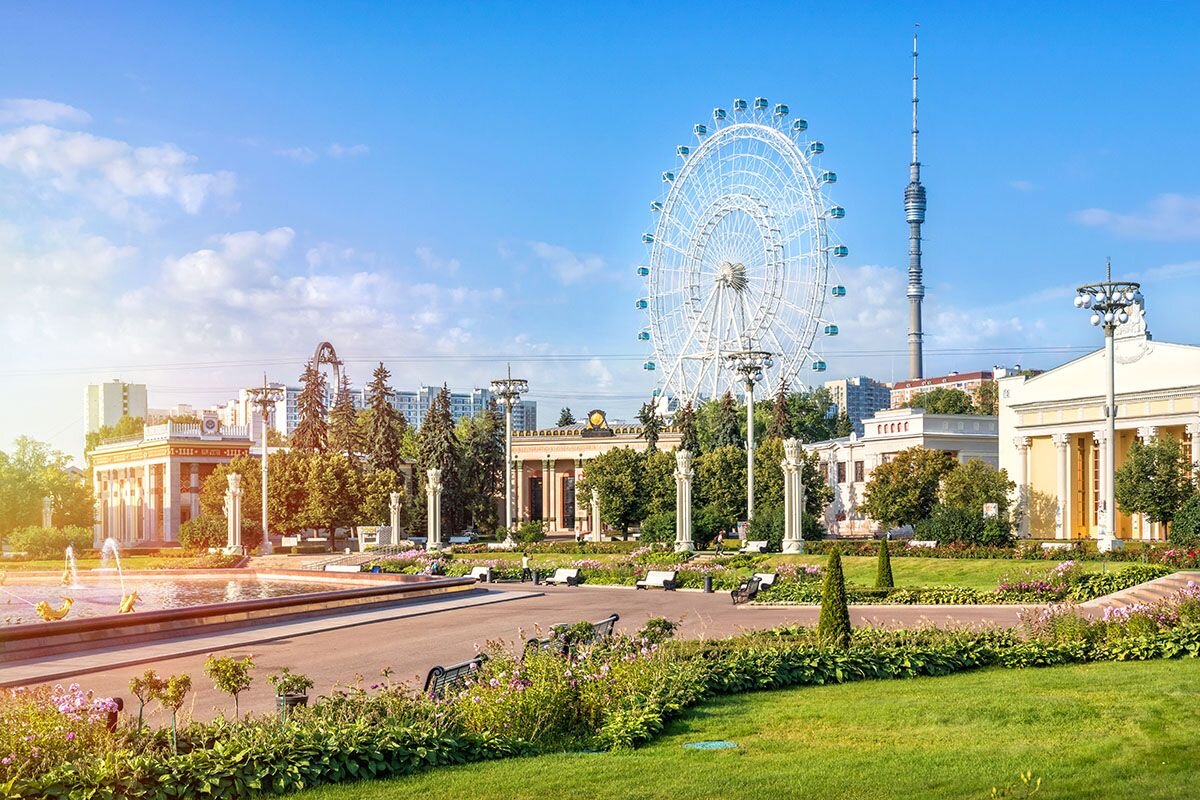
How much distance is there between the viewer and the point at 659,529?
57.5 meters

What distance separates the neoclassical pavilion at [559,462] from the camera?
102562 mm

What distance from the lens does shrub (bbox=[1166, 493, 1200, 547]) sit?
41.8 meters

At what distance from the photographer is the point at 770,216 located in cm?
7062

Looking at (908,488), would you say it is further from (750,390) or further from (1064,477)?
(750,390)

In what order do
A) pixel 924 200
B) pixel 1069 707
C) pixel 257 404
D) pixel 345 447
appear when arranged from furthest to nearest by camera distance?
pixel 924 200
pixel 345 447
pixel 257 404
pixel 1069 707

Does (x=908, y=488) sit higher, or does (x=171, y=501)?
(x=908, y=488)

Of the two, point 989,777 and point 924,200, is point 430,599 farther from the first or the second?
point 924,200

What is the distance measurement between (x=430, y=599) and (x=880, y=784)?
23.7 metres

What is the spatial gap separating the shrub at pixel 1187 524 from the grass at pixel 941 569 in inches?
270

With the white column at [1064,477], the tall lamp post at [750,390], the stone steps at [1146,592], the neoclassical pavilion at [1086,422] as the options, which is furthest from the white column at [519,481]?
the stone steps at [1146,592]

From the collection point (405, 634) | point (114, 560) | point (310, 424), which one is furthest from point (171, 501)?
point (405, 634)

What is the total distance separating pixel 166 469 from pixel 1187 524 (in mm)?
72466

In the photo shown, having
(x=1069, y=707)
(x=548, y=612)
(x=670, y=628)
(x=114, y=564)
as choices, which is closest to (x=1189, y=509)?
(x=548, y=612)

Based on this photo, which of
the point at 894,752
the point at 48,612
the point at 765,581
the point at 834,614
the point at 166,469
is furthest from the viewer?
the point at 166,469
